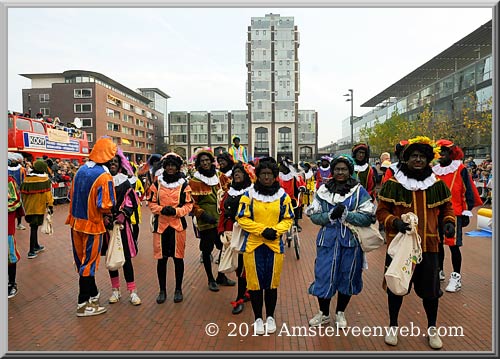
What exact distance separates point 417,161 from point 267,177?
156 cm

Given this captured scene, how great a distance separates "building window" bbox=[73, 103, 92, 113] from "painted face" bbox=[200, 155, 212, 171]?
5653 centimetres

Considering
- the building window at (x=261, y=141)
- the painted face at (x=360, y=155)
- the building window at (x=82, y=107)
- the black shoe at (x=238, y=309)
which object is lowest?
the black shoe at (x=238, y=309)

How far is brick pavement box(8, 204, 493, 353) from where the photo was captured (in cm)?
Result: 378

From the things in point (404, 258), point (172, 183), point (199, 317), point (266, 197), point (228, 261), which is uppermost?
point (172, 183)

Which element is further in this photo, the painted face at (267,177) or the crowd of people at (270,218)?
the painted face at (267,177)

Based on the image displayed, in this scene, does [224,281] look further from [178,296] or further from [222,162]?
[222,162]

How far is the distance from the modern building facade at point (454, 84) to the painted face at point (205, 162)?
1499cm

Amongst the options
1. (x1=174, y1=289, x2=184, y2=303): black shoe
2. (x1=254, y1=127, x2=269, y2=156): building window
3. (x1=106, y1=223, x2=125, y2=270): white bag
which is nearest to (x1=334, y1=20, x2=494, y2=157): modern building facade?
(x1=174, y1=289, x2=184, y2=303): black shoe

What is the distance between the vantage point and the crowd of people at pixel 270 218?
3725mm

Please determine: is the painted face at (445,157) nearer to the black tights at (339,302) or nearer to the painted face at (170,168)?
the black tights at (339,302)

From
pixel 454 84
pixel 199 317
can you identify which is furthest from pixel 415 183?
pixel 454 84

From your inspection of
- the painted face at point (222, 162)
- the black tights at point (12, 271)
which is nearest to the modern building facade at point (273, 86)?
the painted face at point (222, 162)

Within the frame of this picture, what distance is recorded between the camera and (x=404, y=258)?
Result: 3.51 meters

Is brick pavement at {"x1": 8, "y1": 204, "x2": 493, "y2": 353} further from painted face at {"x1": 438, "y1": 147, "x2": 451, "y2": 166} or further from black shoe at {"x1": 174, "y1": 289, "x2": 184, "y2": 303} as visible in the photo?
painted face at {"x1": 438, "y1": 147, "x2": 451, "y2": 166}
